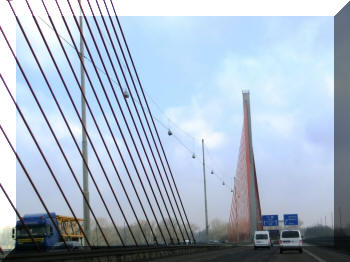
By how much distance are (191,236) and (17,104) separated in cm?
2179

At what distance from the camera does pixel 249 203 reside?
7044 centimetres

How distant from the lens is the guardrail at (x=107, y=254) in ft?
43.4

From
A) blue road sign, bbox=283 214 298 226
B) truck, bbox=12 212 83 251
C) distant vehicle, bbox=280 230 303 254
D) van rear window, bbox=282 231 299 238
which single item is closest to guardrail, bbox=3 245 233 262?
truck, bbox=12 212 83 251

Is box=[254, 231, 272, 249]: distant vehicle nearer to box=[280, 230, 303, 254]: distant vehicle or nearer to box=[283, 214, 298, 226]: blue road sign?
box=[280, 230, 303, 254]: distant vehicle

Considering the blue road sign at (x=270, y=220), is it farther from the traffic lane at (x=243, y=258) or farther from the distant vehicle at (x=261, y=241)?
the traffic lane at (x=243, y=258)

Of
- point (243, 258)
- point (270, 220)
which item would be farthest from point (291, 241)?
point (270, 220)

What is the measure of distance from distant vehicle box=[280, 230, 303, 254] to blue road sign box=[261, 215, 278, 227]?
45.2 m

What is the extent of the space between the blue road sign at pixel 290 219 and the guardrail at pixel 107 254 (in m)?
47.7

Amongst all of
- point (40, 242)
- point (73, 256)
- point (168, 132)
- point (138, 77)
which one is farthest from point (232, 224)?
point (73, 256)

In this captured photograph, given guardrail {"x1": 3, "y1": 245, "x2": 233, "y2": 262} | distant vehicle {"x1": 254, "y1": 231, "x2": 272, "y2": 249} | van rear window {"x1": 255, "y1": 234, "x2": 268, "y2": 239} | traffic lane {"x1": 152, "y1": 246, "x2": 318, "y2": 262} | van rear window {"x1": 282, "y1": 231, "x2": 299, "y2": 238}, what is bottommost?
distant vehicle {"x1": 254, "y1": 231, "x2": 272, "y2": 249}

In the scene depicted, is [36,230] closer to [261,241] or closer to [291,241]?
[291,241]

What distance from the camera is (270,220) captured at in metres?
80.2

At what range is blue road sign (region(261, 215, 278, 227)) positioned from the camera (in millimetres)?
79938

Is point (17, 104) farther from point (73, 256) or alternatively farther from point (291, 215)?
point (291, 215)
